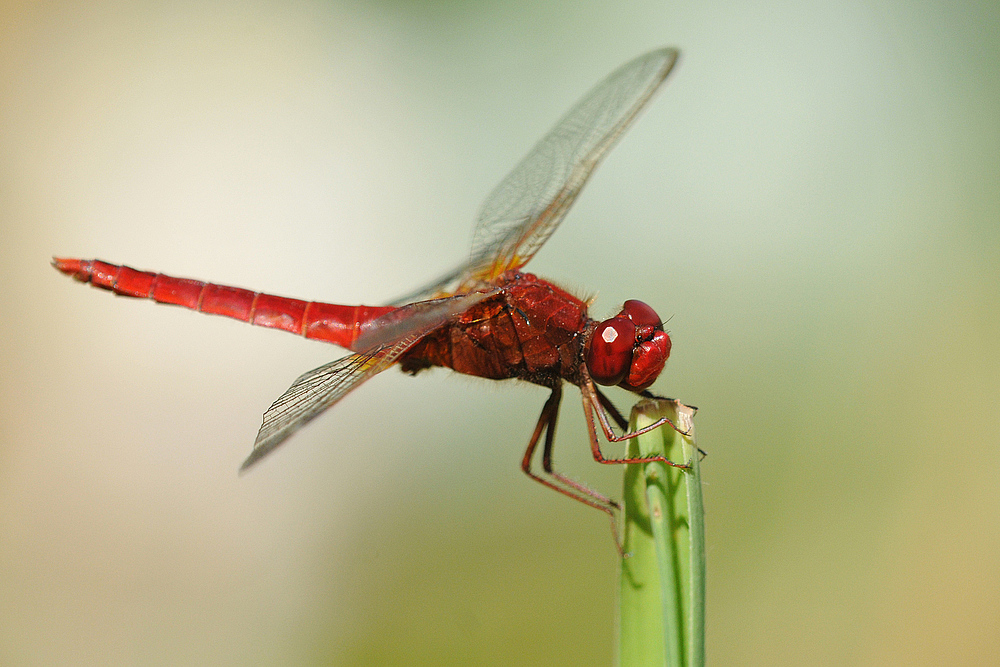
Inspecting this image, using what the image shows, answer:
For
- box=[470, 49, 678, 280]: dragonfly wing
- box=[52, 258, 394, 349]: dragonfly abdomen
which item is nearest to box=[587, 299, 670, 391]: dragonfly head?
box=[470, 49, 678, 280]: dragonfly wing

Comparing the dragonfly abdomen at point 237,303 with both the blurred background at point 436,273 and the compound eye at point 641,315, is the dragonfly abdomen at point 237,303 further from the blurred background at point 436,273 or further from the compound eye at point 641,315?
the blurred background at point 436,273

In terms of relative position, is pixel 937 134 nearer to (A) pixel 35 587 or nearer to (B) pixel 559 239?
(B) pixel 559 239

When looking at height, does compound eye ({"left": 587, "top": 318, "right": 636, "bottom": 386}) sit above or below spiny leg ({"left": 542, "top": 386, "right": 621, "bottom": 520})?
above

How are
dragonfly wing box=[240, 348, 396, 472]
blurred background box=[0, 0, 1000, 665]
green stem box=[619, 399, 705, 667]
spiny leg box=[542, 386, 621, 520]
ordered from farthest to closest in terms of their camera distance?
blurred background box=[0, 0, 1000, 665] < spiny leg box=[542, 386, 621, 520] < dragonfly wing box=[240, 348, 396, 472] < green stem box=[619, 399, 705, 667]

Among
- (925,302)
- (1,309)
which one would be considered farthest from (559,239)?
(1,309)

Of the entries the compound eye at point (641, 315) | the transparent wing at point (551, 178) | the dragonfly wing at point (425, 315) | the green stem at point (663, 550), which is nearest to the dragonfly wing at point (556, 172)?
the transparent wing at point (551, 178)

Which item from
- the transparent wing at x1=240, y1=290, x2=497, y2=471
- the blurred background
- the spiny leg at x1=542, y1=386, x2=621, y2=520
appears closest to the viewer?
the transparent wing at x1=240, y1=290, x2=497, y2=471

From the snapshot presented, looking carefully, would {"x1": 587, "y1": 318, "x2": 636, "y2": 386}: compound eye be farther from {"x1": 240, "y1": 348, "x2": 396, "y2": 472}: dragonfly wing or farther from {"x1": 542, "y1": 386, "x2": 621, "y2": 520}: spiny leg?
{"x1": 240, "y1": 348, "x2": 396, "y2": 472}: dragonfly wing

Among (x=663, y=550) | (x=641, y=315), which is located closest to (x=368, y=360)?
(x=641, y=315)
